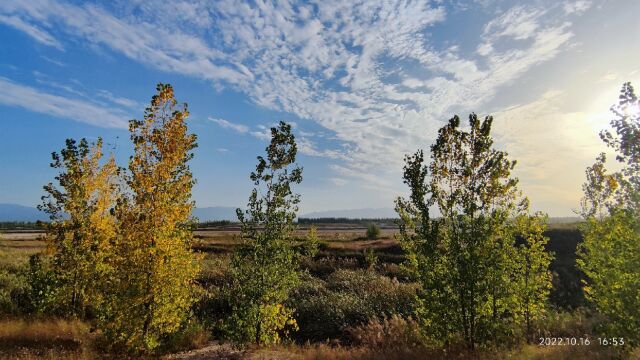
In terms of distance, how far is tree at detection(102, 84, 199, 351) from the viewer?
41.4 feet

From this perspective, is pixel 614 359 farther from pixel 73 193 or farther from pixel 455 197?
pixel 73 193

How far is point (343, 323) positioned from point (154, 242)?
495 inches

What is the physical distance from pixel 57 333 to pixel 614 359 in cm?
1941

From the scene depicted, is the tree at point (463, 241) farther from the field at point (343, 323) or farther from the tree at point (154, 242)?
the tree at point (154, 242)

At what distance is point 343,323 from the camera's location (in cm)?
2177

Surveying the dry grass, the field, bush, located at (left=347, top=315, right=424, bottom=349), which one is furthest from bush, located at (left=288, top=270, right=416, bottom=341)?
the dry grass

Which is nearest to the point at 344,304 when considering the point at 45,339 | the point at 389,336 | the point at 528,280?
the point at 389,336

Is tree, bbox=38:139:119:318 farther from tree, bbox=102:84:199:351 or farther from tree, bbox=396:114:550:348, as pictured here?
tree, bbox=396:114:550:348

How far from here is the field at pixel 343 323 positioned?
13.3 metres

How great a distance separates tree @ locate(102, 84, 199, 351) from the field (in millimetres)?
1164

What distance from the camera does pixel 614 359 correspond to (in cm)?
1127

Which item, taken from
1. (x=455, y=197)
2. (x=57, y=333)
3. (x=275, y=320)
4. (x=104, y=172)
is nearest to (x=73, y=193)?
(x=104, y=172)

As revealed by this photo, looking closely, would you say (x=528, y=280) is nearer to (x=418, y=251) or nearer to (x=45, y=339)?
(x=418, y=251)

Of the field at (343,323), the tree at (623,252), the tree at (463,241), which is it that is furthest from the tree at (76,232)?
the tree at (623,252)
